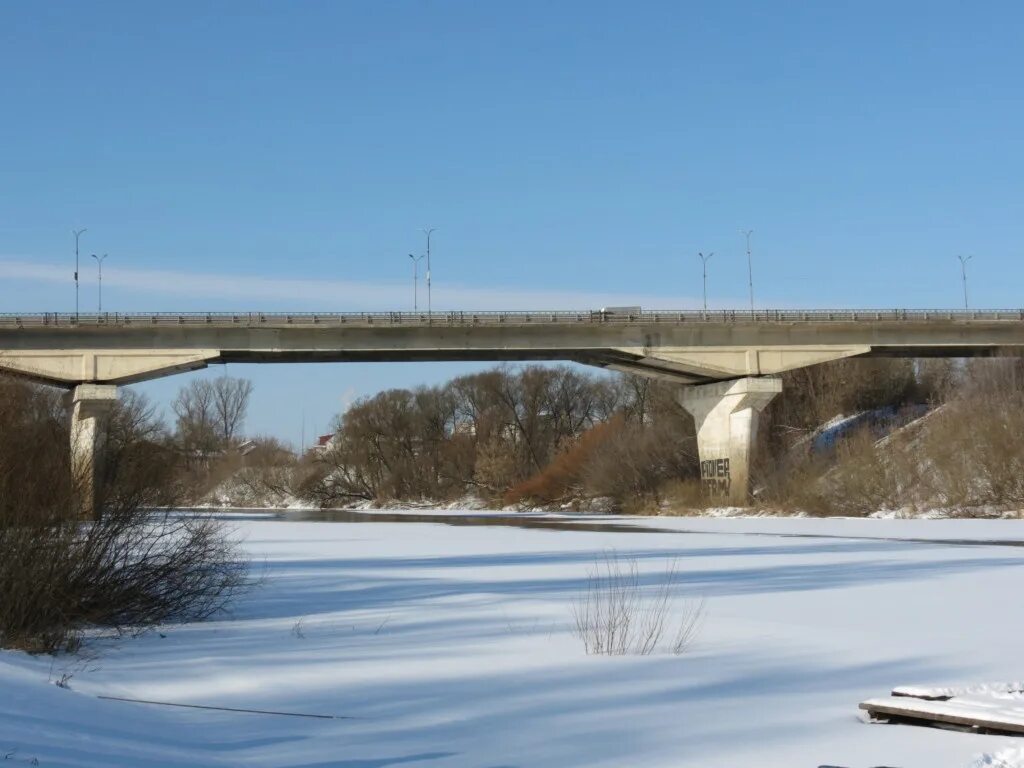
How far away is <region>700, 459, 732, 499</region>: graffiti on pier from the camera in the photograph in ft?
224

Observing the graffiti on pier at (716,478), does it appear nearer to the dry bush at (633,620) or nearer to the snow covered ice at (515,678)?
the snow covered ice at (515,678)

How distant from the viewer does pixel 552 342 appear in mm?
66562

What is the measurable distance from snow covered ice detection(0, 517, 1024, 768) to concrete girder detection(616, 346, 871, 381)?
46257 millimetres

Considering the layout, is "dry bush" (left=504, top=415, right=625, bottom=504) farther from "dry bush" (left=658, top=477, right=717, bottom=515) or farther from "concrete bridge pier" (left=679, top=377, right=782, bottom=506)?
"concrete bridge pier" (left=679, top=377, right=782, bottom=506)

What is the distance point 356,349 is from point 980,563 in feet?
149

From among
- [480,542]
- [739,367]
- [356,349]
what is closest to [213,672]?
[480,542]

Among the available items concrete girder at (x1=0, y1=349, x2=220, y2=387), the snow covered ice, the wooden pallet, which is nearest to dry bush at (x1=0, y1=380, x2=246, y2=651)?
the snow covered ice

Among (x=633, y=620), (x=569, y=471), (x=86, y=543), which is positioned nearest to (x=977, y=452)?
(x=569, y=471)

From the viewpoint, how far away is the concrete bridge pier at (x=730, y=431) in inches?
2650

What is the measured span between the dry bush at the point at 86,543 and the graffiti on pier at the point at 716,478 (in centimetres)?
5272

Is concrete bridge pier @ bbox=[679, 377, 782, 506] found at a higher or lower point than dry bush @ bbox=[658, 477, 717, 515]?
higher

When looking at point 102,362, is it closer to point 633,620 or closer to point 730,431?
point 730,431

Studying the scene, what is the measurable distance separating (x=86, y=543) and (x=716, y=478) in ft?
189

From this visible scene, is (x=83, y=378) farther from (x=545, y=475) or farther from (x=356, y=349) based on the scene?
(x=545, y=475)
